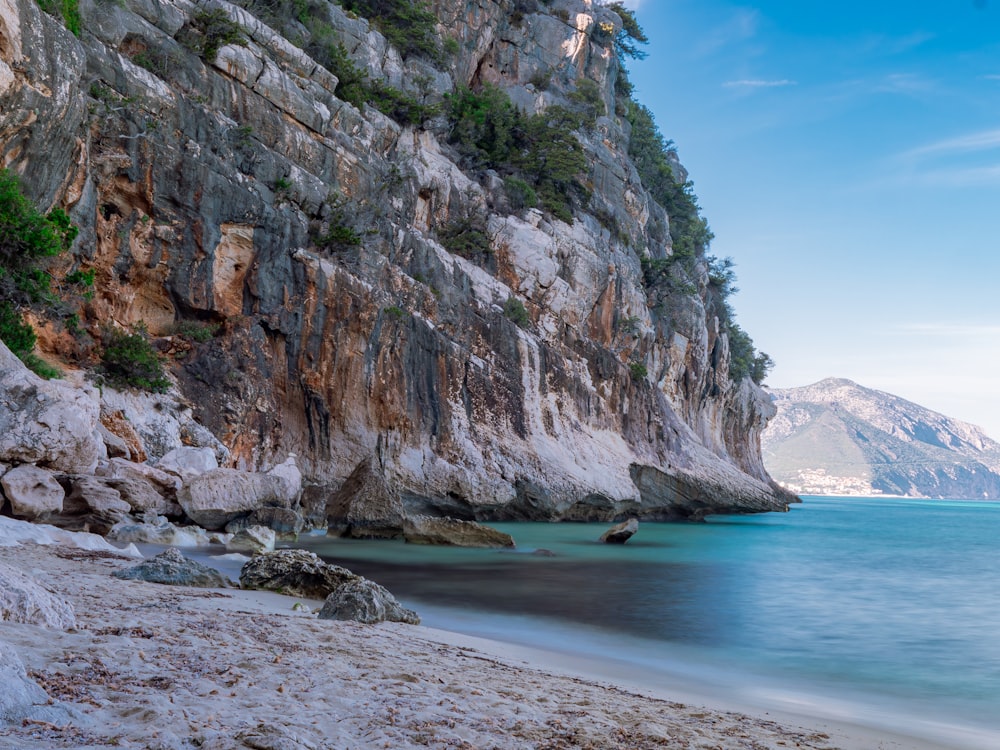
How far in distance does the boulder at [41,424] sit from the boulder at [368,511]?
734cm

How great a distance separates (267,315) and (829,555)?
1901 centimetres

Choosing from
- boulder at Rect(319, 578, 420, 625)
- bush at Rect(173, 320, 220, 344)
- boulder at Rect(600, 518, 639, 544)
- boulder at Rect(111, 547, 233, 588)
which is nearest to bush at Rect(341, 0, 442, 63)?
bush at Rect(173, 320, 220, 344)

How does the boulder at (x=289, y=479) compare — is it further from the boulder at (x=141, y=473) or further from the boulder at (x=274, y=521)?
the boulder at (x=141, y=473)

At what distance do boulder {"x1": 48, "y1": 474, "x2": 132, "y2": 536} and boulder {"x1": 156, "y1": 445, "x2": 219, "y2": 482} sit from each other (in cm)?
311

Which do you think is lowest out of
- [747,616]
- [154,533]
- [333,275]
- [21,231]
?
[747,616]

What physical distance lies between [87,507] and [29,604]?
8.74 metres

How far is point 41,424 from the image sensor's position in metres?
11.7

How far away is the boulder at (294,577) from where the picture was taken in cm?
905

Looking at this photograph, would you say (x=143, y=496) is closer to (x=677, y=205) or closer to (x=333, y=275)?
(x=333, y=275)

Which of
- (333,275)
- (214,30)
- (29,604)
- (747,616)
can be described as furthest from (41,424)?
(214,30)

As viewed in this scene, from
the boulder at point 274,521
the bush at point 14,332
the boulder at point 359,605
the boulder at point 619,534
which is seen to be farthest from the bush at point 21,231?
the boulder at point 619,534

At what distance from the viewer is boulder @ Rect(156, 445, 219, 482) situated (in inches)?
626

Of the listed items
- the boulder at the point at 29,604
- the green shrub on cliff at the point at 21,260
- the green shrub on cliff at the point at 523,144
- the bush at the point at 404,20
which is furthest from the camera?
the green shrub on cliff at the point at 523,144

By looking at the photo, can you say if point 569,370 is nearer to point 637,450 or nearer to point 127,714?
point 637,450
